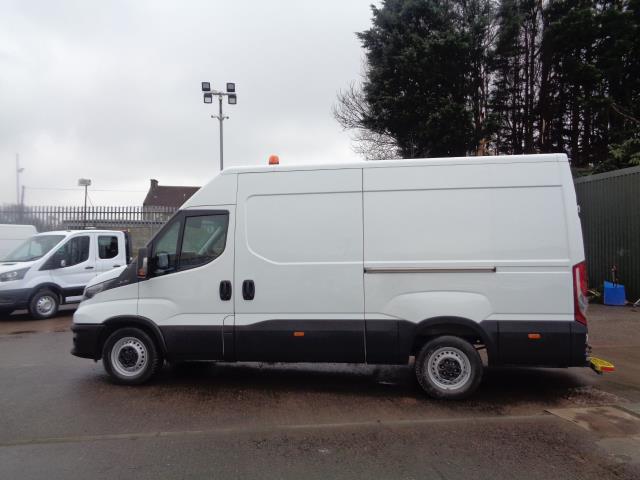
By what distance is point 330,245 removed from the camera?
5.65m

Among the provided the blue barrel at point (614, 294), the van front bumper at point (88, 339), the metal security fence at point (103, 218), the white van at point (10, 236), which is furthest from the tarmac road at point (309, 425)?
the metal security fence at point (103, 218)

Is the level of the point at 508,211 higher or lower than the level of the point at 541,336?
higher

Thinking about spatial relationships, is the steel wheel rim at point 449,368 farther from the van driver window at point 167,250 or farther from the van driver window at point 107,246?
the van driver window at point 107,246

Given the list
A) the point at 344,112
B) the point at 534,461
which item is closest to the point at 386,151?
the point at 344,112

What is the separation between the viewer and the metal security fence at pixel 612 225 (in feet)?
39.4

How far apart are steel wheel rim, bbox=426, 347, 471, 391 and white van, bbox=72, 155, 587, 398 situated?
0.04 feet

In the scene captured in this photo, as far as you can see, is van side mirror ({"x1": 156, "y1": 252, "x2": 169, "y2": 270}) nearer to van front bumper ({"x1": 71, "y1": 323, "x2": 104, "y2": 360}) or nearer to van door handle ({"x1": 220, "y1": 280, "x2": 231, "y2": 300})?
van door handle ({"x1": 220, "y1": 280, "x2": 231, "y2": 300})

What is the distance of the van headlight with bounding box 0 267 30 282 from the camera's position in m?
11.6

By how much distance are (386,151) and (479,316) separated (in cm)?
2022

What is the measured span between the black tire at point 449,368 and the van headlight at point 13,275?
1002cm

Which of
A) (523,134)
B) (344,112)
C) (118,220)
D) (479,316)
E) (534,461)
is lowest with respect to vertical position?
(534,461)

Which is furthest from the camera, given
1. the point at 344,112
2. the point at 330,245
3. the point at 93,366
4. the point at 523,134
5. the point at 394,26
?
the point at 344,112

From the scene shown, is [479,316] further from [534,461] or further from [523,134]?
[523,134]

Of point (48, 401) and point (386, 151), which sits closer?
point (48, 401)
